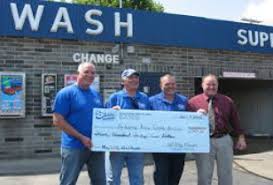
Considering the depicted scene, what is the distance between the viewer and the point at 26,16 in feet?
42.2

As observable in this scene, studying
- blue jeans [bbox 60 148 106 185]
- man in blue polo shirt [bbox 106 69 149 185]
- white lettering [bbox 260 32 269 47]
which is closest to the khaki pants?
man in blue polo shirt [bbox 106 69 149 185]

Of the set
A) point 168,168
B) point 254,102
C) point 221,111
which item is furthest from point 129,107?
point 254,102

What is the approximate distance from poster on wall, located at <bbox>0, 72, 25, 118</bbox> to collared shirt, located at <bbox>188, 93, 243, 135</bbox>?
6.39 m

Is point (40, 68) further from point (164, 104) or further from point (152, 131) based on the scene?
point (152, 131)

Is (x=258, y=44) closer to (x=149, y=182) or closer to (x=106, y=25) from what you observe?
(x=106, y=25)

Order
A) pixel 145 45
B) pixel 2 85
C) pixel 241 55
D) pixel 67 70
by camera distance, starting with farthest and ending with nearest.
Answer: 1. pixel 241 55
2. pixel 145 45
3. pixel 67 70
4. pixel 2 85

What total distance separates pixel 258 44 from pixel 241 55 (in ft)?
2.22

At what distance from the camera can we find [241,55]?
54.3 feet

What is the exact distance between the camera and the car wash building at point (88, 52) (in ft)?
42.2

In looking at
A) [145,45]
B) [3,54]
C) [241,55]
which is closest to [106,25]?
[145,45]

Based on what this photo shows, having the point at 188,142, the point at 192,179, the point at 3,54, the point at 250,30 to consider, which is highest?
the point at 250,30

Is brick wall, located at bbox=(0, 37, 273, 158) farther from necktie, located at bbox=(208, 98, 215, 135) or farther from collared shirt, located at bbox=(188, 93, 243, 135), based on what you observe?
necktie, located at bbox=(208, 98, 215, 135)

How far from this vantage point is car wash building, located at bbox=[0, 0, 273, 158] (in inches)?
507

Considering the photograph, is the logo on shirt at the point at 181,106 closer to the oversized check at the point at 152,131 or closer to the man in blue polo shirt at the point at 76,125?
the oversized check at the point at 152,131
